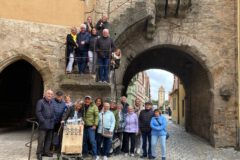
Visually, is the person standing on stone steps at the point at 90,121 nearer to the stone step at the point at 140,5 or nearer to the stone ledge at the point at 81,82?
the stone ledge at the point at 81,82

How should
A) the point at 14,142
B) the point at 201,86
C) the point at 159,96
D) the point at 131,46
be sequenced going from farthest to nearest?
the point at 159,96
the point at 201,86
the point at 131,46
the point at 14,142

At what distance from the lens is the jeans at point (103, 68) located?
9547 mm

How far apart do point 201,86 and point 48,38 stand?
8.23 metres

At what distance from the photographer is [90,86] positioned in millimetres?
9523

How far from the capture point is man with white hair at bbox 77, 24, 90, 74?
379 inches

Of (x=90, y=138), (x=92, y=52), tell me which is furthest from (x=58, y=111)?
(x=92, y=52)

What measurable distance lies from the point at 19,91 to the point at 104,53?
856 cm

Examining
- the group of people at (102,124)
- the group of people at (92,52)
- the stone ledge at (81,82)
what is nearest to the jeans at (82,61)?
the group of people at (92,52)

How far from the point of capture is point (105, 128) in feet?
26.2

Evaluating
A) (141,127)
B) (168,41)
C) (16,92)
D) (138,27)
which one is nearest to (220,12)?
(168,41)

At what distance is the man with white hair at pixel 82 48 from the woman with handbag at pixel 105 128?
2135 millimetres

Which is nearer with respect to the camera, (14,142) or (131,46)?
(14,142)

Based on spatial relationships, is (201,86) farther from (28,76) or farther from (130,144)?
(28,76)

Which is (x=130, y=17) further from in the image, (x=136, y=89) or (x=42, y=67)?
(x=136, y=89)
